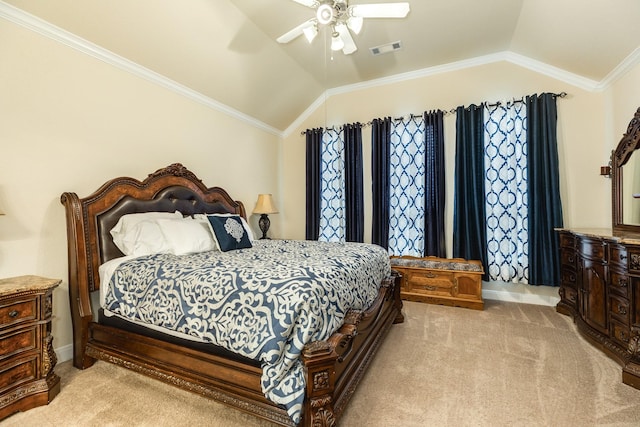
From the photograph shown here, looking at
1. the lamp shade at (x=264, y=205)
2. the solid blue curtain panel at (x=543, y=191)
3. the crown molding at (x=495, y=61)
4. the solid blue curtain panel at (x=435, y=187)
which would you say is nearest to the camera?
the crown molding at (x=495, y=61)

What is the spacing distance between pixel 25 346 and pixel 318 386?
71.7 inches

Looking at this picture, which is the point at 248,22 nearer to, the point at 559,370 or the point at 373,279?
the point at 373,279

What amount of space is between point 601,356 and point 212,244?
3335 millimetres

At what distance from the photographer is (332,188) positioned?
184 inches

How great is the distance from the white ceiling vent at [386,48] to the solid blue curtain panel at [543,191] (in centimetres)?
172

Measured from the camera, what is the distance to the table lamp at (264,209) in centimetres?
426

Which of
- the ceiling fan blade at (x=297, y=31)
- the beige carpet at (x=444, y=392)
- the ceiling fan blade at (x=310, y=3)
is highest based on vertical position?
the ceiling fan blade at (x=310, y=3)

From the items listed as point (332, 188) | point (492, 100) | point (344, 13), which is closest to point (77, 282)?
point (344, 13)

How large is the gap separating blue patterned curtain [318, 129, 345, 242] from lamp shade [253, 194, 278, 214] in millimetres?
871

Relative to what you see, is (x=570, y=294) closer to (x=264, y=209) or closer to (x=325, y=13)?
(x=325, y=13)

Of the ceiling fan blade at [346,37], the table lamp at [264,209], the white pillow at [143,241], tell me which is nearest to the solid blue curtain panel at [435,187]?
the ceiling fan blade at [346,37]

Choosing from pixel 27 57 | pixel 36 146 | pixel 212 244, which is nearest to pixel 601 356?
pixel 212 244

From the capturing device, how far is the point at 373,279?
2391 millimetres

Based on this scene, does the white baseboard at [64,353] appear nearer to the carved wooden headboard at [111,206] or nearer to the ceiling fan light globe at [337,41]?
the carved wooden headboard at [111,206]
